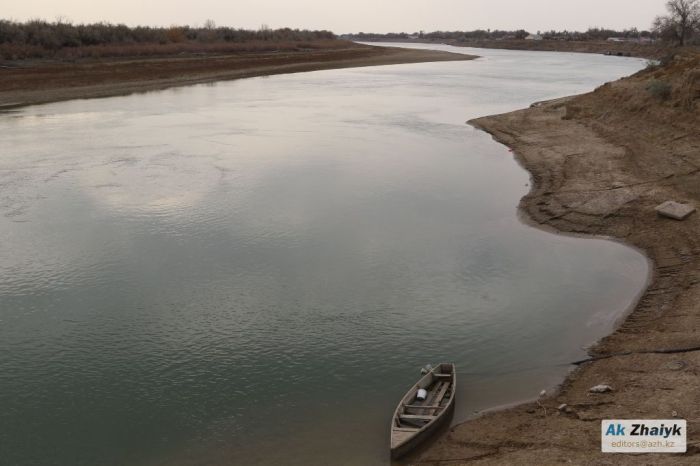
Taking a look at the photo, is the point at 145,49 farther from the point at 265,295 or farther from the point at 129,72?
the point at 265,295

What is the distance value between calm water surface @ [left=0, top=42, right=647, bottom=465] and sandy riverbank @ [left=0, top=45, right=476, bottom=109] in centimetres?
2822

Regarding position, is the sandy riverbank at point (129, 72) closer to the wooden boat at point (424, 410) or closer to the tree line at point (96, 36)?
the tree line at point (96, 36)

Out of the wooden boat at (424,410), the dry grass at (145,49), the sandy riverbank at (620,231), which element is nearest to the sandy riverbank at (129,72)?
the dry grass at (145,49)

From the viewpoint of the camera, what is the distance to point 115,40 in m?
99.6

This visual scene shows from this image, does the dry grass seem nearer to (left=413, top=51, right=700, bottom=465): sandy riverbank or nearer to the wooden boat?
(left=413, top=51, right=700, bottom=465): sandy riverbank

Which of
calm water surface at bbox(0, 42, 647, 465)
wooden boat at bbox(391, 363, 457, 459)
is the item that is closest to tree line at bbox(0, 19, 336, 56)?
calm water surface at bbox(0, 42, 647, 465)

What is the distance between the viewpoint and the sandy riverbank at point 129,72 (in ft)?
210

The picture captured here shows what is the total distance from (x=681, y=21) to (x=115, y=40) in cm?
8813

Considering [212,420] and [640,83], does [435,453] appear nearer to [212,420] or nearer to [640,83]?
[212,420]

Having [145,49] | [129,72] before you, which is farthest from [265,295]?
[145,49]

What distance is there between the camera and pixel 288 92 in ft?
236

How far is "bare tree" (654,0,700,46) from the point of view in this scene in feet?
303

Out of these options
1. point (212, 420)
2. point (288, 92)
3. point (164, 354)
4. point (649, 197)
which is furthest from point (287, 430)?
point (288, 92)

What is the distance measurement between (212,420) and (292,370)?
2442 mm
